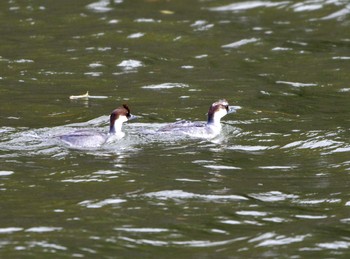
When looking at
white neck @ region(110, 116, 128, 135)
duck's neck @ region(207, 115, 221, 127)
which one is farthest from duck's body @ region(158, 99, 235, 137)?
white neck @ region(110, 116, 128, 135)

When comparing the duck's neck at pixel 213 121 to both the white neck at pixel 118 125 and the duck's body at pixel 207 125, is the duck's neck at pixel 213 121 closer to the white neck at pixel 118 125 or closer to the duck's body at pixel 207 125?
the duck's body at pixel 207 125

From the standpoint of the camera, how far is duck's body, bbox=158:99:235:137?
13422 millimetres

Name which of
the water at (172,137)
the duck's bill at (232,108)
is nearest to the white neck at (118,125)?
the water at (172,137)

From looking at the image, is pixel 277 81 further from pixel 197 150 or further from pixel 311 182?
pixel 311 182

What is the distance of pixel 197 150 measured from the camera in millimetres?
12961

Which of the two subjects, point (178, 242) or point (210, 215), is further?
point (210, 215)

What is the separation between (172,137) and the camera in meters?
13.4

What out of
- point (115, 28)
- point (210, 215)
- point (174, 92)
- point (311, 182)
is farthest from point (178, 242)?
point (115, 28)

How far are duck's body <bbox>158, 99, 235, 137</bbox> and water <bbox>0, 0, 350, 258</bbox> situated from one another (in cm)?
14

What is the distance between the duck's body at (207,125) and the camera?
13422 millimetres

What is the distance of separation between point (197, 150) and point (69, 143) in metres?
1.55

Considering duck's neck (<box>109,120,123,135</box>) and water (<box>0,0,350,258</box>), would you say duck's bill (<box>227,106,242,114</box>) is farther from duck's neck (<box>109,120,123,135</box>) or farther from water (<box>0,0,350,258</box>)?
duck's neck (<box>109,120,123,135</box>)

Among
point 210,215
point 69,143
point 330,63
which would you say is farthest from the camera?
→ point 330,63

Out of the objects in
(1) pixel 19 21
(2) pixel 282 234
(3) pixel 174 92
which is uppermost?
(1) pixel 19 21
